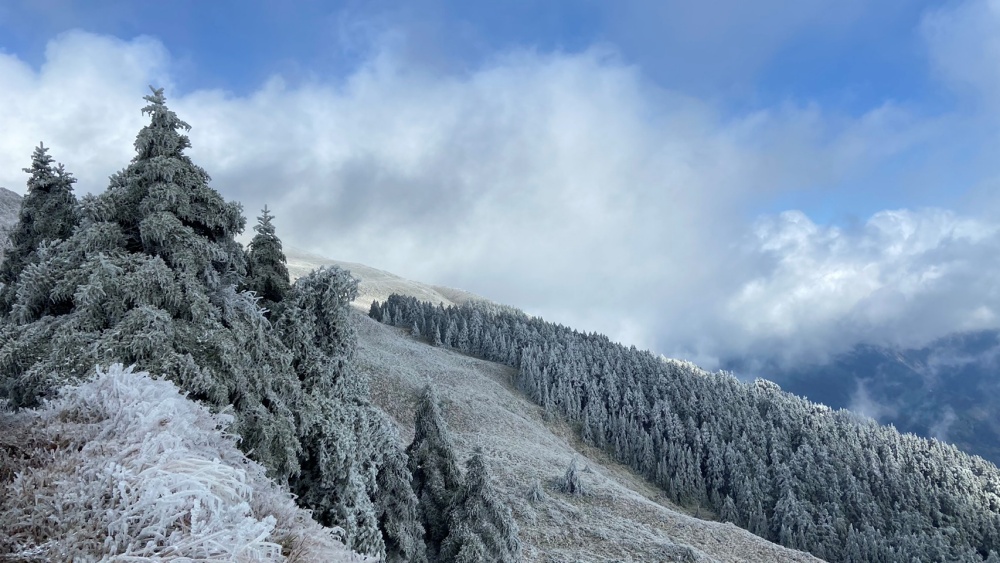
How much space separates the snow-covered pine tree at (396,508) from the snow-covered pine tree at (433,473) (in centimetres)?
228

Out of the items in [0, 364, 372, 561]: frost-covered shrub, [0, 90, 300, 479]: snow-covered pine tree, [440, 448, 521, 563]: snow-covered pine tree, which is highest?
[0, 90, 300, 479]: snow-covered pine tree

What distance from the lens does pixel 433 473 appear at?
2134 cm

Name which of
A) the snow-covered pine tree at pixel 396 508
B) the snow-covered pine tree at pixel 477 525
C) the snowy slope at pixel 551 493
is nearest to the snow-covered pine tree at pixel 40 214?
the snowy slope at pixel 551 493

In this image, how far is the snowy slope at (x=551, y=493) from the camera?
35.1 meters

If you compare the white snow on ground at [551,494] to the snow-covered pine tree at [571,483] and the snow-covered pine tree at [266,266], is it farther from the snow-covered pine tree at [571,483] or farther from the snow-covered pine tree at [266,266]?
the snow-covered pine tree at [266,266]

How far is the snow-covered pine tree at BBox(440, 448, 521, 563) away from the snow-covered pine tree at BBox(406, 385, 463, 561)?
611 mm

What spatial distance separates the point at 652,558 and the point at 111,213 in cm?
3497

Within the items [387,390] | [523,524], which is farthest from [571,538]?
[387,390]

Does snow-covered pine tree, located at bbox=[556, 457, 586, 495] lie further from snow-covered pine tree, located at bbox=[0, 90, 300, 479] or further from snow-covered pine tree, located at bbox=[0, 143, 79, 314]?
snow-covered pine tree, located at bbox=[0, 143, 79, 314]

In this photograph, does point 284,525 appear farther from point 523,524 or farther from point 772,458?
point 772,458

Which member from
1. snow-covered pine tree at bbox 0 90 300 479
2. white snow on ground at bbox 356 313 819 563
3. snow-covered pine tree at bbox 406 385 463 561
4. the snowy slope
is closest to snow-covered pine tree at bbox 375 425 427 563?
snow-covered pine tree at bbox 406 385 463 561

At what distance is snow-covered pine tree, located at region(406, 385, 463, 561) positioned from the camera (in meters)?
20.7

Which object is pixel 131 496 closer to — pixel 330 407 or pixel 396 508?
pixel 330 407

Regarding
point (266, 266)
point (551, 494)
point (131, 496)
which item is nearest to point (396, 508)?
point (266, 266)
